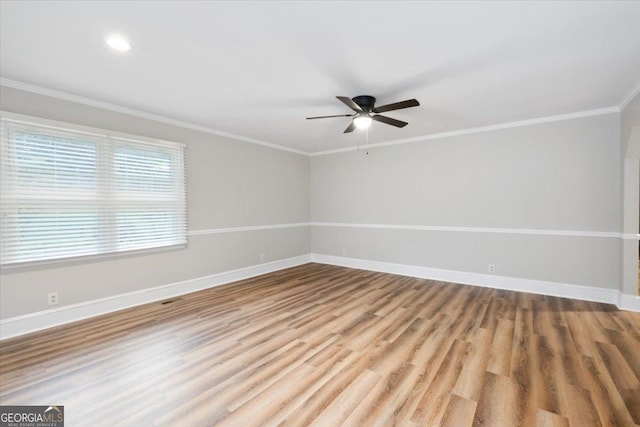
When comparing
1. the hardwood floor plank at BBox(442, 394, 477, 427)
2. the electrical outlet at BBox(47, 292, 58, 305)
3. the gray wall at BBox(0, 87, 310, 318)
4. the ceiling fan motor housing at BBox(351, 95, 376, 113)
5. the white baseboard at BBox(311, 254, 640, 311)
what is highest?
the ceiling fan motor housing at BBox(351, 95, 376, 113)

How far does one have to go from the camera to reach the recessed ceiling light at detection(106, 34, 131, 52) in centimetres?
221

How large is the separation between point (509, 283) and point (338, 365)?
362 cm

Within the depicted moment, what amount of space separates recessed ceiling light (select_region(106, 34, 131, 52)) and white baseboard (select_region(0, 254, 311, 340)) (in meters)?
2.93

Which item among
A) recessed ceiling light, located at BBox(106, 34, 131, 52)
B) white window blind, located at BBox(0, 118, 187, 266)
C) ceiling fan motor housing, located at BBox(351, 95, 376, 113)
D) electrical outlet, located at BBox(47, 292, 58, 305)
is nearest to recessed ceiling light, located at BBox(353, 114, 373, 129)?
ceiling fan motor housing, located at BBox(351, 95, 376, 113)

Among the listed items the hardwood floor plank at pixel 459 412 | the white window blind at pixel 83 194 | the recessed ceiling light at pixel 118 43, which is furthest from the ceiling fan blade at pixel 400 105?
the white window blind at pixel 83 194

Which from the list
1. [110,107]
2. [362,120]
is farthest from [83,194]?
[362,120]

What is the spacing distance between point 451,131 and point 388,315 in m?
3.40

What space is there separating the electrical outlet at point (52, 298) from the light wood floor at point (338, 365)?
12.4 inches

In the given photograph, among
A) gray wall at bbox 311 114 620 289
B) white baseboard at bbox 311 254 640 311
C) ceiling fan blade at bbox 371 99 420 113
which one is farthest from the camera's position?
gray wall at bbox 311 114 620 289

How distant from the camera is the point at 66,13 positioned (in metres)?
1.92

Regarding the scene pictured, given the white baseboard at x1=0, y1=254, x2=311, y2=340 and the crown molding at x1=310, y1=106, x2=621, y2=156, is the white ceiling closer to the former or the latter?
the crown molding at x1=310, y1=106, x2=621, y2=156

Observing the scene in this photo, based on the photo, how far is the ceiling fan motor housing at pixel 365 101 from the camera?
A: 3.26 meters

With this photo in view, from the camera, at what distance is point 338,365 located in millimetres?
2439

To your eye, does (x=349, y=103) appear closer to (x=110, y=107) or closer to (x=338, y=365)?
(x=338, y=365)
